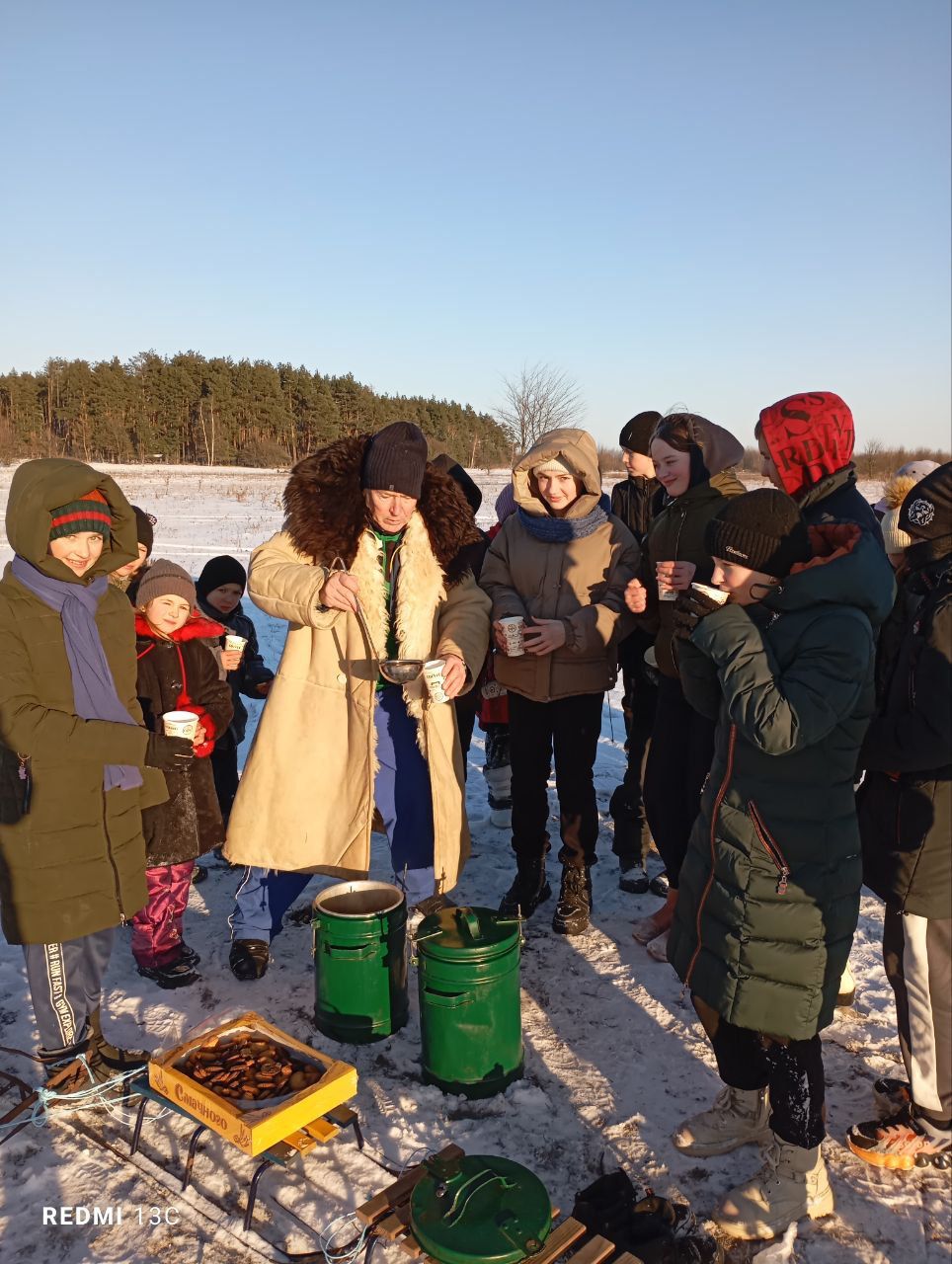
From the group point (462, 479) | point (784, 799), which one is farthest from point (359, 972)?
point (462, 479)

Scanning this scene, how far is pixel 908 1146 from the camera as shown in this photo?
8.95 feet

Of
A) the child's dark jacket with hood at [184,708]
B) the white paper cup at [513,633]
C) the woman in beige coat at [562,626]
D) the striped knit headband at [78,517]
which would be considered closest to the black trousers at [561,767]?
the woman in beige coat at [562,626]

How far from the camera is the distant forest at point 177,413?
47500mm

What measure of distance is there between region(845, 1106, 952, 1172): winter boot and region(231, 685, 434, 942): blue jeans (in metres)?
1.91

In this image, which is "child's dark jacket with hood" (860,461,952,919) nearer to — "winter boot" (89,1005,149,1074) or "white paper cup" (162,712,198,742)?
"white paper cup" (162,712,198,742)

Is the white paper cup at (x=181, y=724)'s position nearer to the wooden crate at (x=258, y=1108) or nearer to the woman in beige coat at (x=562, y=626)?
the wooden crate at (x=258, y=1108)

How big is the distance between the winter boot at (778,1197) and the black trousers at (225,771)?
126 inches

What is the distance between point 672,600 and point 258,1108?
228 centimetres

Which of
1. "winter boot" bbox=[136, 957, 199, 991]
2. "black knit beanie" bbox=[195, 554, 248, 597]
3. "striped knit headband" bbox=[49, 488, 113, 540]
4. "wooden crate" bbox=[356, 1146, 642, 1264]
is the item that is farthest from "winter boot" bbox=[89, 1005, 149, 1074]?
"black knit beanie" bbox=[195, 554, 248, 597]

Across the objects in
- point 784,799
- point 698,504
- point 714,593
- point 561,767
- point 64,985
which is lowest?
point 64,985

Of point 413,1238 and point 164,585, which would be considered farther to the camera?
point 164,585

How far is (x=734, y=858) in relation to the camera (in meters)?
2.42

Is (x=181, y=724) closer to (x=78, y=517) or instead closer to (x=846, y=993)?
(x=78, y=517)

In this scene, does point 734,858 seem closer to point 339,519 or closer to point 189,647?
point 339,519
